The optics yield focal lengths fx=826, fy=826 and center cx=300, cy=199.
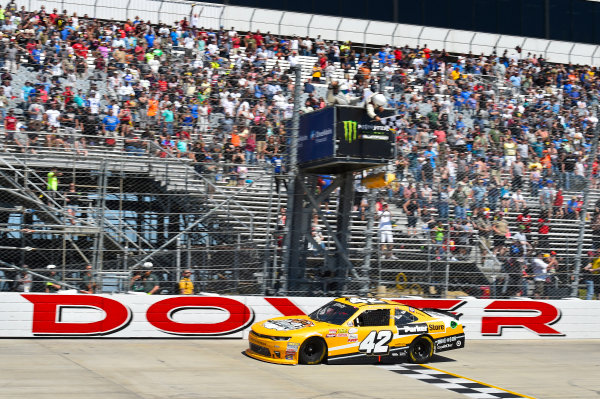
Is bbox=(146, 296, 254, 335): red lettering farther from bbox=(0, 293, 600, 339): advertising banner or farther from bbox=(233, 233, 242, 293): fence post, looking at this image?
bbox=(233, 233, 242, 293): fence post

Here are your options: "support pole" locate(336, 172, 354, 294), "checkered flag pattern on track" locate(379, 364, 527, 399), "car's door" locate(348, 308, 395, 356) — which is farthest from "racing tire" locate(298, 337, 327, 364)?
"support pole" locate(336, 172, 354, 294)

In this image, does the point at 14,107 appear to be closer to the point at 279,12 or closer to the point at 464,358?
the point at 464,358

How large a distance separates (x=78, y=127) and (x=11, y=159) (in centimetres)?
154

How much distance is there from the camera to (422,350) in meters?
13.6

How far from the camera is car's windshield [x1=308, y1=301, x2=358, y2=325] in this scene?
13.1 m

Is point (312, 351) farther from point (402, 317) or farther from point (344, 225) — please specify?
point (344, 225)

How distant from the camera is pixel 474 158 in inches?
692

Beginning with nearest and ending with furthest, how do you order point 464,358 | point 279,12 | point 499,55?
point 464,358 → point 279,12 → point 499,55

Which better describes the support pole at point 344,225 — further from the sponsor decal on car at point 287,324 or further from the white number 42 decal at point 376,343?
the sponsor decal on car at point 287,324

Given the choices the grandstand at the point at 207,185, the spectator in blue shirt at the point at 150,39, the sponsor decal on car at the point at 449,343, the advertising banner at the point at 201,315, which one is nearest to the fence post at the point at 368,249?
the grandstand at the point at 207,185

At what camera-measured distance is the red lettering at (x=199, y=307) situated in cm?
1473

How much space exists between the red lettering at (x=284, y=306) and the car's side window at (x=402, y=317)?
8.63 feet

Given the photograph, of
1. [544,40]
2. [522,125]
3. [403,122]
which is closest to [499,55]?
[544,40]

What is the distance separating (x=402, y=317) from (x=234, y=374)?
3224 mm
